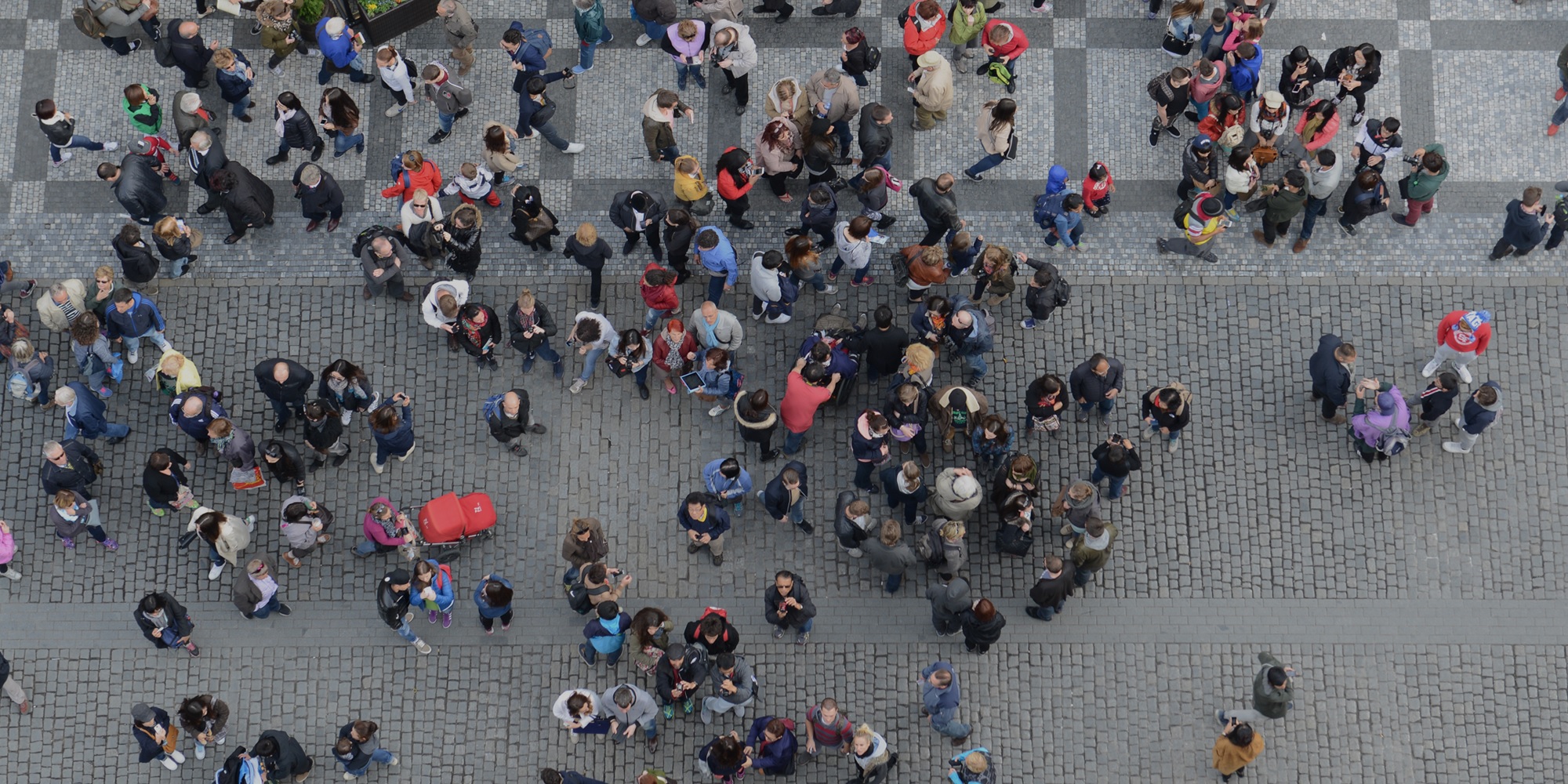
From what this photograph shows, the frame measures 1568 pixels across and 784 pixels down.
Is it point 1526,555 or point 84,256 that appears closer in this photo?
point 1526,555

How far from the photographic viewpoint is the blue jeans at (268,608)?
16.5m

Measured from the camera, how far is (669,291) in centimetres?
1742

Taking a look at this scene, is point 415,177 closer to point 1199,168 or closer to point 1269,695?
point 1199,168

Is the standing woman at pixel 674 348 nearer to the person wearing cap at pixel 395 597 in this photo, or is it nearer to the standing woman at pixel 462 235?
the standing woman at pixel 462 235

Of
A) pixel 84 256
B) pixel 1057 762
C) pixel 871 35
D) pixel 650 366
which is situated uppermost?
pixel 871 35

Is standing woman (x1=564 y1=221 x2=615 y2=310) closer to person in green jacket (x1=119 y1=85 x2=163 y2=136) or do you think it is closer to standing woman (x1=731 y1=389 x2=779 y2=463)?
standing woman (x1=731 y1=389 x2=779 y2=463)

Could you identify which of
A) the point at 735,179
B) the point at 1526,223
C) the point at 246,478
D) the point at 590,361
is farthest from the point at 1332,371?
the point at 246,478

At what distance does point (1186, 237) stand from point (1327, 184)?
178 centimetres

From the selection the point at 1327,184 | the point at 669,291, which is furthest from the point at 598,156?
the point at 1327,184

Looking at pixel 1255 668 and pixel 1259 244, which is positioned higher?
pixel 1259 244

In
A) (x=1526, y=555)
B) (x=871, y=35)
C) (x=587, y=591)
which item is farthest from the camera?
(x=871, y=35)

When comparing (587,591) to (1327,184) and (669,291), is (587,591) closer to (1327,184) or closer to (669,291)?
(669,291)

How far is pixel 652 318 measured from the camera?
18406mm

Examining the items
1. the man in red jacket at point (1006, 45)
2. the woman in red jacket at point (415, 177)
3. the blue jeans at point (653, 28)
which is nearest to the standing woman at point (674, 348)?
the woman in red jacket at point (415, 177)
